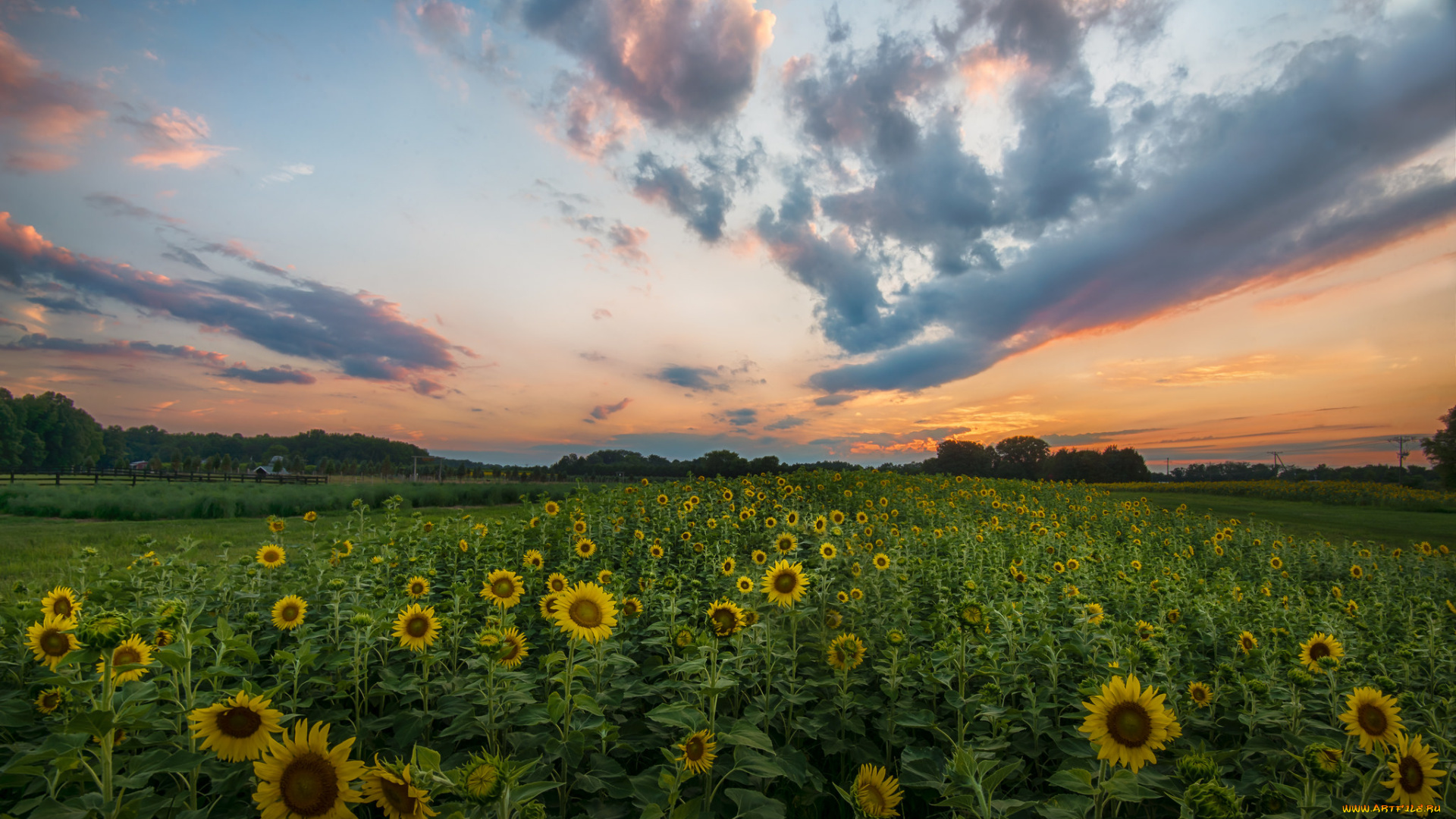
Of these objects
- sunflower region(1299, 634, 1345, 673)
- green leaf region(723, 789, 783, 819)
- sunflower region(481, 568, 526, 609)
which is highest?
sunflower region(481, 568, 526, 609)

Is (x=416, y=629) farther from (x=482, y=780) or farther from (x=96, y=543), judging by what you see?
(x=96, y=543)

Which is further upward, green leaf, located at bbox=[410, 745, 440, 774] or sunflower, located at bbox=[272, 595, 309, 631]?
green leaf, located at bbox=[410, 745, 440, 774]

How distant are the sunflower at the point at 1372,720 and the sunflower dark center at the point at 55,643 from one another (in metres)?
5.67

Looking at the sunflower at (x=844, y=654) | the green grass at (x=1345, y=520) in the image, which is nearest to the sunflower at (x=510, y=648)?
the sunflower at (x=844, y=654)

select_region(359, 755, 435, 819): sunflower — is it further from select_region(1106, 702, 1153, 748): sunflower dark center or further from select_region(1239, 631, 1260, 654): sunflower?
select_region(1239, 631, 1260, 654): sunflower

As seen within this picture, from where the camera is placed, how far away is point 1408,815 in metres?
2.16

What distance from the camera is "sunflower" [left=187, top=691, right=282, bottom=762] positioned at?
1957 millimetres

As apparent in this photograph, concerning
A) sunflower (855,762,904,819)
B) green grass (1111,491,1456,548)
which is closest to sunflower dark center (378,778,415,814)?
sunflower (855,762,904,819)

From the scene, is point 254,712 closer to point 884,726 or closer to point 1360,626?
point 884,726

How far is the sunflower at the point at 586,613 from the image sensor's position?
2562mm

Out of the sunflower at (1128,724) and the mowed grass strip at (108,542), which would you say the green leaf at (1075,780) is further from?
the mowed grass strip at (108,542)

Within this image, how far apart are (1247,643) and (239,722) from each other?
5.60 metres

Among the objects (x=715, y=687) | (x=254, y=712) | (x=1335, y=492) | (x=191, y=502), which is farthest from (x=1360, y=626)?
(x=1335, y=492)

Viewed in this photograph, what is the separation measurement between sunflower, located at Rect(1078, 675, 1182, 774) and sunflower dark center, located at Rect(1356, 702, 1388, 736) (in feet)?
3.96
